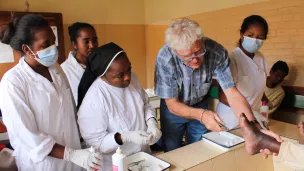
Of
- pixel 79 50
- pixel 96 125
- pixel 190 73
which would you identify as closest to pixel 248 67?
pixel 190 73

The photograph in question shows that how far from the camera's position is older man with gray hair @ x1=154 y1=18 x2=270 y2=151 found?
1347mm

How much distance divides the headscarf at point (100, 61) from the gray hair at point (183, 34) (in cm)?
30

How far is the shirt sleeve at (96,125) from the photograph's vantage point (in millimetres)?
1179

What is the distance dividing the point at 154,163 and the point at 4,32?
3.00 ft

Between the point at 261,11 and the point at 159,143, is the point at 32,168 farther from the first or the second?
the point at 261,11

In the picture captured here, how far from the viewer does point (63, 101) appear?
124cm

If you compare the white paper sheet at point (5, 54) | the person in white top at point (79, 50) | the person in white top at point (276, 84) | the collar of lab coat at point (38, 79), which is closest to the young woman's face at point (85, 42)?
the person in white top at point (79, 50)

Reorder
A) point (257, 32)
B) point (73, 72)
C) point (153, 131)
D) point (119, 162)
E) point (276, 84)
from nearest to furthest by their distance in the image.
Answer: point (119, 162) < point (153, 131) < point (257, 32) < point (73, 72) < point (276, 84)

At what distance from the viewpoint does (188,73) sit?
1512mm

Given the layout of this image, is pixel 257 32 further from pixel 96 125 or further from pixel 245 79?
pixel 96 125

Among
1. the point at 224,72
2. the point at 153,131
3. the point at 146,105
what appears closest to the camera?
the point at 153,131

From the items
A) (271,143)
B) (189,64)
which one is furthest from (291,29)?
(271,143)

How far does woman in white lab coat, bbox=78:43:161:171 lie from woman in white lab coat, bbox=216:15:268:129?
2.35 feet

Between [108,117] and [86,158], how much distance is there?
0.77 ft
